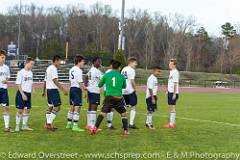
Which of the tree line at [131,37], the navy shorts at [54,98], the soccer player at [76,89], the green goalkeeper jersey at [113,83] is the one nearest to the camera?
the green goalkeeper jersey at [113,83]

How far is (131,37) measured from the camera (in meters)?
119

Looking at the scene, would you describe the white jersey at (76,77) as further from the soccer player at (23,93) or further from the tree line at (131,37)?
the tree line at (131,37)

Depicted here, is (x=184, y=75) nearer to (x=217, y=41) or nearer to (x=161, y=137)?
(x=217, y=41)

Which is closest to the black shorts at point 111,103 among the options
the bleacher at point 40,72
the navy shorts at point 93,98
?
Result: the navy shorts at point 93,98

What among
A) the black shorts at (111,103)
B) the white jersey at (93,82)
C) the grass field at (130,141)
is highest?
the white jersey at (93,82)

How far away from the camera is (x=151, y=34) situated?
393 feet

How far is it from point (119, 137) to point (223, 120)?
6974 mm

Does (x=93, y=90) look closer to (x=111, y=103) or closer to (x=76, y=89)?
(x=76, y=89)

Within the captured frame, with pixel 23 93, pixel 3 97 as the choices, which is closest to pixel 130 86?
pixel 23 93

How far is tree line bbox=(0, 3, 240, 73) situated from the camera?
371 feet

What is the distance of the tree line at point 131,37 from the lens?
11319 centimetres

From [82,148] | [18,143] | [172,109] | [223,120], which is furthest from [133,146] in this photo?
[223,120]

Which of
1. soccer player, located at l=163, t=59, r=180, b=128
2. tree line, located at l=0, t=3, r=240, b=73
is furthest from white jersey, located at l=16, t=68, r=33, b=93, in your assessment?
tree line, located at l=0, t=3, r=240, b=73

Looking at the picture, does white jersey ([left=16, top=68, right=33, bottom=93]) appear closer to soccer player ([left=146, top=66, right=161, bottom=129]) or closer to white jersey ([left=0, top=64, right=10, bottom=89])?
white jersey ([left=0, top=64, right=10, bottom=89])
